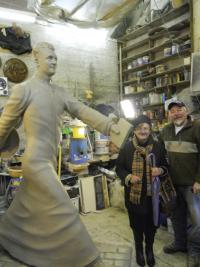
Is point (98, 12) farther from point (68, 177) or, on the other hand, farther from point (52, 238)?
point (52, 238)

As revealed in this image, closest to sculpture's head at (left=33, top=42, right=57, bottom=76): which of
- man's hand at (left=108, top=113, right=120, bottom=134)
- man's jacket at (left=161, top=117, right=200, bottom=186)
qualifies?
man's hand at (left=108, top=113, right=120, bottom=134)

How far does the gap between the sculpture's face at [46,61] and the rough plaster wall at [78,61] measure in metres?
3.05

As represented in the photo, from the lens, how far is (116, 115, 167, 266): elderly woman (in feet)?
8.18

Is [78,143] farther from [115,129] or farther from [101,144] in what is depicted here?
[115,129]

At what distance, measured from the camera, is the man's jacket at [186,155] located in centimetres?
269

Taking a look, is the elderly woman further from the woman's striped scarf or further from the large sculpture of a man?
the large sculpture of a man

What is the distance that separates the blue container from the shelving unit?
5.07 feet

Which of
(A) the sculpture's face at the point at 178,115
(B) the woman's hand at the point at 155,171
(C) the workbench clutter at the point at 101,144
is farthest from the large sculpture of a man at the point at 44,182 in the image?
(C) the workbench clutter at the point at 101,144

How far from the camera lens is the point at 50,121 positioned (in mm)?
2100

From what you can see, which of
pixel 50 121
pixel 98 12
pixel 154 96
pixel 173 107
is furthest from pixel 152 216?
pixel 98 12

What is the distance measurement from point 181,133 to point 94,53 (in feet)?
12.4

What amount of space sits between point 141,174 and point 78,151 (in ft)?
7.24

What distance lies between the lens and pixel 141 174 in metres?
2.50

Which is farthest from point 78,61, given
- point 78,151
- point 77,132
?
point 78,151
